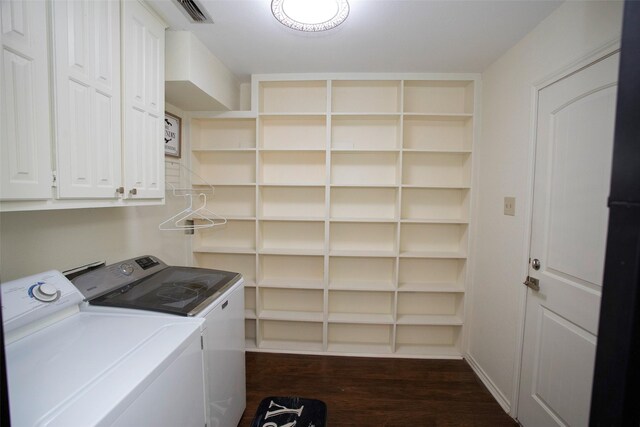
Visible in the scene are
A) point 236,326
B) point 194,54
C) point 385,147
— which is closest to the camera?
point 236,326

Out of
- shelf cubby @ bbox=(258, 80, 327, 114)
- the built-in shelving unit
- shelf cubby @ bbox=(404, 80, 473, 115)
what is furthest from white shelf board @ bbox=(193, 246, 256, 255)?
shelf cubby @ bbox=(404, 80, 473, 115)

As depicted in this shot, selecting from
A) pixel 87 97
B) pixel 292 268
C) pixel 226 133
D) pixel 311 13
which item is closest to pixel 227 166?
pixel 226 133

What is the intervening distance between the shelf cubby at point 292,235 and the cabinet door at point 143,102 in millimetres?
1084

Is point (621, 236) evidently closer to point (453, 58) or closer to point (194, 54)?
point (453, 58)

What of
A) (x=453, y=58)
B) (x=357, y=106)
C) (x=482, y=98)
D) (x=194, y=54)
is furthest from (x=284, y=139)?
(x=482, y=98)

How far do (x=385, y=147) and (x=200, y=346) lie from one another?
2.06 m

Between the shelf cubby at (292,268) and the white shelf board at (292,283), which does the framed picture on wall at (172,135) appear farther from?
the white shelf board at (292,283)

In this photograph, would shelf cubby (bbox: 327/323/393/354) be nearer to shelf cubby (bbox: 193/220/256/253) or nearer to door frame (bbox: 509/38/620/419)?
door frame (bbox: 509/38/620/419)

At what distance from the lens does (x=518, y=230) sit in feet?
5.46

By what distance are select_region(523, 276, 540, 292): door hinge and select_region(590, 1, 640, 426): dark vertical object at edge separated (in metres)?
1.04

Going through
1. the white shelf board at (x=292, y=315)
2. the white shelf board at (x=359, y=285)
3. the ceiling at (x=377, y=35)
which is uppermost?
the ceiling at (x=377, y=35)

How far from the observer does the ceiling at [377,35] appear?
1.41 m

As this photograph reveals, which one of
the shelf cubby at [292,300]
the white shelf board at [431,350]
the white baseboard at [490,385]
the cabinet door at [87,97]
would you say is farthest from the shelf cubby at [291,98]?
the white baseboard at [490,385]

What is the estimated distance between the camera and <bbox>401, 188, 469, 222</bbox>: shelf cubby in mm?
2348
